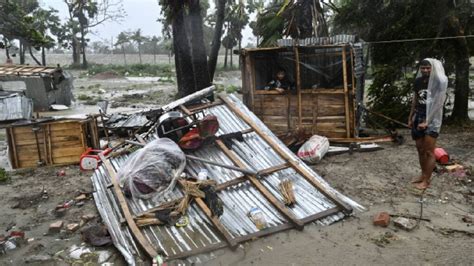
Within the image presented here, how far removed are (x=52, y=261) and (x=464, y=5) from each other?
9.45 m

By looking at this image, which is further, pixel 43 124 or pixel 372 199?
pixel 43 124

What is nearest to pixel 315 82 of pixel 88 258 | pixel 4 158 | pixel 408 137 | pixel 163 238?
pixel 408 137

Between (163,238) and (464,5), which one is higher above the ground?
(464,5)

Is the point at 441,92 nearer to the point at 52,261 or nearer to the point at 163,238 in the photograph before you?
the point at 163,238

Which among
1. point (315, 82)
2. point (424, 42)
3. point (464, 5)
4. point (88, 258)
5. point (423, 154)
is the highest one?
point (464, 5)

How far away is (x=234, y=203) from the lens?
4.75 metres

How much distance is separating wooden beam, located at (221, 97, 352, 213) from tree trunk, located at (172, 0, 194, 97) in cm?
429

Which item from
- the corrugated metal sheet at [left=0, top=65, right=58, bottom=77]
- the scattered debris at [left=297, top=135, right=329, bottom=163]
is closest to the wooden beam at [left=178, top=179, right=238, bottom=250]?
the scattered debris at [left=297, top=135, right=329, bottom=163]

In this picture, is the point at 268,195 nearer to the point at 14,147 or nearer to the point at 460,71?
the point at 14,147

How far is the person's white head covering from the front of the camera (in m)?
5.00

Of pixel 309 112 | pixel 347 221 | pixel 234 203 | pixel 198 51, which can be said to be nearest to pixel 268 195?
pixel 234 203

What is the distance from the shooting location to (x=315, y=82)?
27.3 feet

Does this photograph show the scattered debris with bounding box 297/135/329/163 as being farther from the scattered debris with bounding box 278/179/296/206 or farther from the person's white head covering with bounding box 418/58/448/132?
the person's white head covering with bounding box 418/58/448/132

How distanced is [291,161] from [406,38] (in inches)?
252
